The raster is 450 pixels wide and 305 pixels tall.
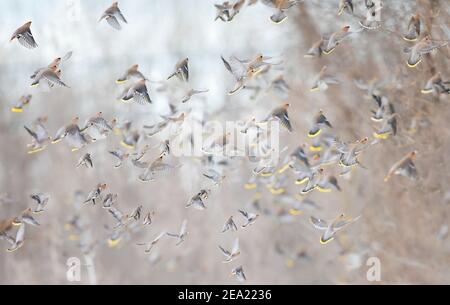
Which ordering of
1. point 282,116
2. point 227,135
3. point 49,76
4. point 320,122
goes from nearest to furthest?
1. point 49,76
2. point 282,116
3. point 320,122
4. point 227,135

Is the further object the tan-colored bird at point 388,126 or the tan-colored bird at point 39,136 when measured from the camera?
the tan-colored bird at point 388,126

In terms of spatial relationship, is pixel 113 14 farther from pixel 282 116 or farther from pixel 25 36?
pixel 282 116

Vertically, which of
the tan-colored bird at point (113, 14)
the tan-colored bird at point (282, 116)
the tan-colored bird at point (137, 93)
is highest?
the tan-colored bird at point (113, 14)

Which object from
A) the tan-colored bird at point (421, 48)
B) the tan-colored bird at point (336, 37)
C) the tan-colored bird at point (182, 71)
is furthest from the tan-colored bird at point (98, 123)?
the tan-colored bird at point (421, 48)

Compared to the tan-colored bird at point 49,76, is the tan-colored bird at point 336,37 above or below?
above

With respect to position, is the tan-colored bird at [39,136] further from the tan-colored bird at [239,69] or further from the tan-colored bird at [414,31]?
the tan-colored bird at [414,31]

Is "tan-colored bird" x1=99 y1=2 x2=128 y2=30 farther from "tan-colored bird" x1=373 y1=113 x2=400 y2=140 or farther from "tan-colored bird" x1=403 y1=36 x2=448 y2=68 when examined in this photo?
"tan-colored bird" x1=373 y1=113 x2=400 y2=140

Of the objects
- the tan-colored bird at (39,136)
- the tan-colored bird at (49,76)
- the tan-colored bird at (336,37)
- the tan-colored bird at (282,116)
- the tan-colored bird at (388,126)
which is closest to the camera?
the tan-colored bird at (49,76)

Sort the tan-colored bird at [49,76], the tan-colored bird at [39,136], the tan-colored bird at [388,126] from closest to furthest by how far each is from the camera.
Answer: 1. the tan-colored bird at [49,76]
2. the tan-colored bird at [39,136]
3. the tan-colored bird at [388,126]

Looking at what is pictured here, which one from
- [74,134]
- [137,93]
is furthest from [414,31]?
[74,134]

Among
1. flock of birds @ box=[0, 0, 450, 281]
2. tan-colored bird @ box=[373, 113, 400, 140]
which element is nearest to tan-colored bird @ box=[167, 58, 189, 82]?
flock of birds @ box=[0, 0, 450, 281]

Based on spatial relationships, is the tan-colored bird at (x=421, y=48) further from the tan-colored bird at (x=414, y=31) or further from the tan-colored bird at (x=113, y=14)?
the tan-colored bird at (x=113, y=14)
